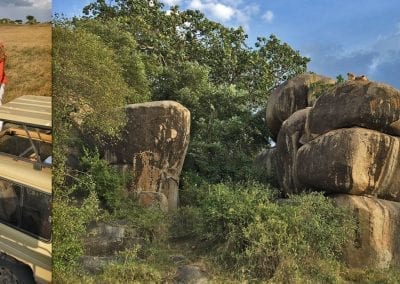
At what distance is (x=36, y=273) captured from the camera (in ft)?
13.2

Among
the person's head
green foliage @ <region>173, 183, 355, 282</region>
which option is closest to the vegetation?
green foliage @ <region>173, 183, 355, 282</region>

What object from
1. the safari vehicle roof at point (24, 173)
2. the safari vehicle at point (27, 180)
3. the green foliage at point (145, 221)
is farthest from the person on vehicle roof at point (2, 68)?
the green foliage at point (145, 221)

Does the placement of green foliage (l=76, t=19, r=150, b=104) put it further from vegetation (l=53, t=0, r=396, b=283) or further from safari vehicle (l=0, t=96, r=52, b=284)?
safari vehicle (l=0, t=96, r=52, b=284)

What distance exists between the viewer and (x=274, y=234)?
7152mm

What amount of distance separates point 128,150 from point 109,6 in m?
5.93

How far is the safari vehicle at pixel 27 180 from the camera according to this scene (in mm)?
4086

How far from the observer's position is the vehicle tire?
3941 millimetres

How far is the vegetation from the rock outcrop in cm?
38

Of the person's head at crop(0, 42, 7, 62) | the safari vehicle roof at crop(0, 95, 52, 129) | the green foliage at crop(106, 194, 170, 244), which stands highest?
the person's head at crop(0, 42, 7, 62)

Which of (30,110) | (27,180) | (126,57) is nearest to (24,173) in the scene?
(27,180)

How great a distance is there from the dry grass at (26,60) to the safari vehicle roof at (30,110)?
43mm

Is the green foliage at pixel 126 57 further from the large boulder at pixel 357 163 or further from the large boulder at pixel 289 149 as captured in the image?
the large boulder at pixel 357 163

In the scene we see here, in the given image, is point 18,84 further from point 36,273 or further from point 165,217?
point 165,217

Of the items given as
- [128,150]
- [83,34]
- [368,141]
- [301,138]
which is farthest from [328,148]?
[83,34]
